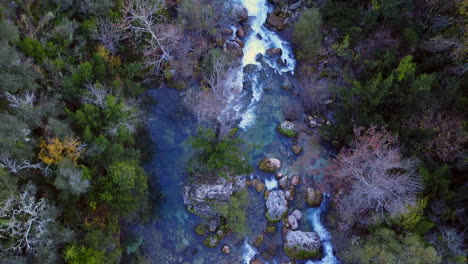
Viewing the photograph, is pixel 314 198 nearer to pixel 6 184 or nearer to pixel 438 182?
pixel 438 182

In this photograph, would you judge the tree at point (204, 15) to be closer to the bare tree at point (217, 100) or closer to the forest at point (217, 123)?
the forest at point (217, 123)

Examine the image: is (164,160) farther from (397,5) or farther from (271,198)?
(397,5)

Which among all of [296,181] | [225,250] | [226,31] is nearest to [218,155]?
[225,250]

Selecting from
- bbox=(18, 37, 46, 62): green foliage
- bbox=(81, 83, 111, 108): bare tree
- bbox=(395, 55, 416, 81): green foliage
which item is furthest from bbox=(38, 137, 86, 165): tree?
bbox=(395, 55, 416, 81): green foliage

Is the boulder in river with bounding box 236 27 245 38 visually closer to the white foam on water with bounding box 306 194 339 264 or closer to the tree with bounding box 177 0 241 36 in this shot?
the tree with bounding box 177 0 241 36

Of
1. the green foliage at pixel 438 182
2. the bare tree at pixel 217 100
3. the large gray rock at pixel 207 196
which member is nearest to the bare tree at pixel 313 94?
the bare tree at pixel 217 100

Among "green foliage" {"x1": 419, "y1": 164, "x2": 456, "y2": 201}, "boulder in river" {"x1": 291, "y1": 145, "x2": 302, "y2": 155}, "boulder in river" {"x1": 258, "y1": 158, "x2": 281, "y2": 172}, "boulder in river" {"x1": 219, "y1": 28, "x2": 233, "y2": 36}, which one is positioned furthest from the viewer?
"boulder in river" {"x1": 219, "y1": 28, "x2": 233, "y2": 36}

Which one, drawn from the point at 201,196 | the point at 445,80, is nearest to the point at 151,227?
the point at 201,196
